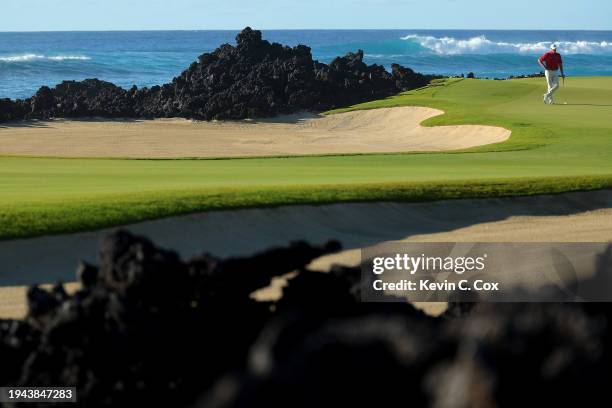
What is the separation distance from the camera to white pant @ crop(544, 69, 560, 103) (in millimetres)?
35219

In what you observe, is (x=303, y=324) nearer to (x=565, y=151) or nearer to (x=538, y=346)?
(x=538, y=346)

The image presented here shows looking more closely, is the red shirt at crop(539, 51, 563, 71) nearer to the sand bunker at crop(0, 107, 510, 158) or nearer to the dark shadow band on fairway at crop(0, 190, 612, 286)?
the sand bunker at crop(0, 107, 510, 158)

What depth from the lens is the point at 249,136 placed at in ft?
120

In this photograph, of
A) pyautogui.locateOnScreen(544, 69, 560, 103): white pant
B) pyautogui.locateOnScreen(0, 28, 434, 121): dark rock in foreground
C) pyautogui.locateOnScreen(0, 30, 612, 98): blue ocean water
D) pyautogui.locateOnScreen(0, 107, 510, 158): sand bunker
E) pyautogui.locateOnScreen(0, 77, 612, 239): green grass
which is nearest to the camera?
pyautogui.locateOnScreen(0, 77, 612, 239): green grass

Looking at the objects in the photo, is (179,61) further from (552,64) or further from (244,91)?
(552,64)

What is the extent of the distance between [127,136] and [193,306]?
32.3m

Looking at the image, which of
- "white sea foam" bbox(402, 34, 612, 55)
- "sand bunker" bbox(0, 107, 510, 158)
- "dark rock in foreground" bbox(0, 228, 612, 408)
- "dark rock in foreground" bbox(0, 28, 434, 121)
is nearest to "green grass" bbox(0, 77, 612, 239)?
"sand bunker" bbox(0, 107, 510, 158)

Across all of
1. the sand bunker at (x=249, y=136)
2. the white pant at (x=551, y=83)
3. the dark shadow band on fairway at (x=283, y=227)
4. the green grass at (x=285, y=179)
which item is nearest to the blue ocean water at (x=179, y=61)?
the sand bunker at (x=249, y=136)

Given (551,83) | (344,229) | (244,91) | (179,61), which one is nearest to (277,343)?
(344,229)

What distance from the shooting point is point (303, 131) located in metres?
38.2

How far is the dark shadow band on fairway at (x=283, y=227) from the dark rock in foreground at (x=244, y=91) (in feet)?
96.0

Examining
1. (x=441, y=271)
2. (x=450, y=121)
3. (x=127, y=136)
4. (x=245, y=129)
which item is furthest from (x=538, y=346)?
(x=245, y=129)

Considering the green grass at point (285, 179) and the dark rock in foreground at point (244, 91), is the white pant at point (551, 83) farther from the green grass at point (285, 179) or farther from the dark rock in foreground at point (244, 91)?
the dark rock in foreground at point (244, 91)

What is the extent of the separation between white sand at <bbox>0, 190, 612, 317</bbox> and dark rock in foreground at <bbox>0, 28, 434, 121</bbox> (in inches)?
1154
